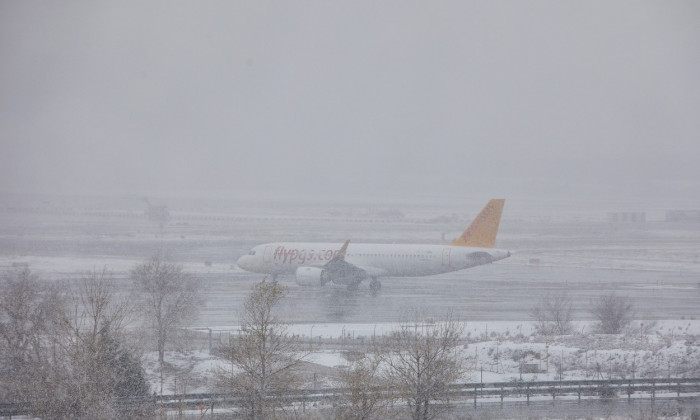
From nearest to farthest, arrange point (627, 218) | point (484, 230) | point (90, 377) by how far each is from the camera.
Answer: point (90, 377), point (484, 230), point (627, 218)

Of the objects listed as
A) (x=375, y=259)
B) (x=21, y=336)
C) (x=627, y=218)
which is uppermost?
(x=627, y=218)

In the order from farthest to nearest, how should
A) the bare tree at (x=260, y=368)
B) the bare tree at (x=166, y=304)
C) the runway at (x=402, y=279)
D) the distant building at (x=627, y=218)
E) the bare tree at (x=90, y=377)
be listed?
the distant building at (x=627, y=218)
the runway at (x=402, y=279)
the bare tree at (x=166, y=304)
the bare tree at (x=260, y=368)
the bare tree at (x=90, y=377)

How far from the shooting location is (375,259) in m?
52.4

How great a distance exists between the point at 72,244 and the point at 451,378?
81.5 m

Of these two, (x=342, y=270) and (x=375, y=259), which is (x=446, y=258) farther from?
(x=342, y=270)

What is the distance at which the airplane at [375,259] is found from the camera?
5053cm

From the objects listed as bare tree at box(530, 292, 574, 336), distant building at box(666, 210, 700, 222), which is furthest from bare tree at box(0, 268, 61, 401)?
distant building at box(666, 210, 700, 222)

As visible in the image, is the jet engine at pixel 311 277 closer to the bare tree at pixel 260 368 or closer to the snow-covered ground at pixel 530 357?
the snow-covered ground at pixel 530 357

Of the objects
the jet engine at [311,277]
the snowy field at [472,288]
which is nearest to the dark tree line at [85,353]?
the snowy field at [472,288]

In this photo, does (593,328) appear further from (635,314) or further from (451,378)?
(451,378)

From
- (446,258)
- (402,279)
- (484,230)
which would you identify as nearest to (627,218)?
(402,279)

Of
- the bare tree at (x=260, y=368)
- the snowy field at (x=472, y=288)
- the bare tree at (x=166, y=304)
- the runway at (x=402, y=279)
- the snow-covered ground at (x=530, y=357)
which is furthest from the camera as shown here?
the runway at (x=402, y=279)

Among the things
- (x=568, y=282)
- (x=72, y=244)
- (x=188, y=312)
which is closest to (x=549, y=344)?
(x=188, y=312)

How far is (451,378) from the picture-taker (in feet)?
63.3
